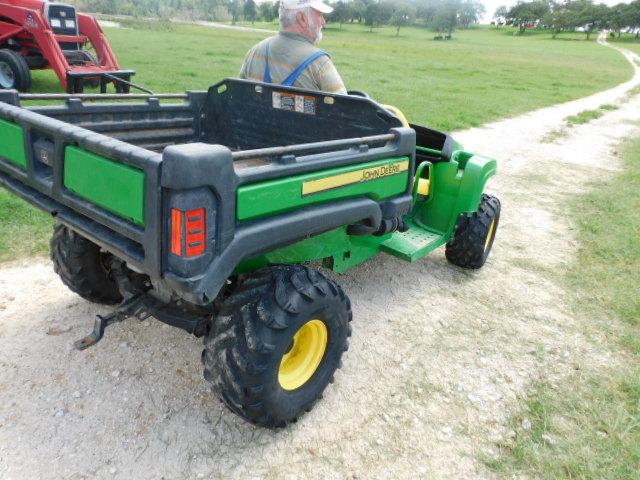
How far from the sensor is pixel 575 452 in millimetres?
2525

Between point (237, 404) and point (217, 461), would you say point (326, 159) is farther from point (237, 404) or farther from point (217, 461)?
point (217, 461)

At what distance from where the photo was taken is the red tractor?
8766 millimetres

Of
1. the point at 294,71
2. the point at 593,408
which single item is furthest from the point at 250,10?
the point at 593,408

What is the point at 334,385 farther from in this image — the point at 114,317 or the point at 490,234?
the point at 490,234

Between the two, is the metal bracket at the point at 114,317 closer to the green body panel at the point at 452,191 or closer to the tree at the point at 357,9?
the green body panel at the point at 452,191

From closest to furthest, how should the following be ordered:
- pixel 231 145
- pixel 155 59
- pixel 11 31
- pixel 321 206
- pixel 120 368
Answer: pixel 321 206 < pixel 120 368 < pixel 231 145 < pixel 11 31 < pixel 155 59

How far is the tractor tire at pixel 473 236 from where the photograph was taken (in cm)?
410

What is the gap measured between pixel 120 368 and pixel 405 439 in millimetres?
1561

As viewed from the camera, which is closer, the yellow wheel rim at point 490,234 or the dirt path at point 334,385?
the dirt path at point 334,385

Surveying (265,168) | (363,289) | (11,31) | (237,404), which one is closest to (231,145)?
(363,289)

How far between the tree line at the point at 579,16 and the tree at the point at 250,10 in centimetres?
5285

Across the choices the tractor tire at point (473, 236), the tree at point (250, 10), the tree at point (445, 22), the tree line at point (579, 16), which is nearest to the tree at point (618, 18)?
the tree line at point (579, 16)

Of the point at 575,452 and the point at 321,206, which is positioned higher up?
the point at 321,206

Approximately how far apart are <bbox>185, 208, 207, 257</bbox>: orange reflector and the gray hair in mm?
2003
